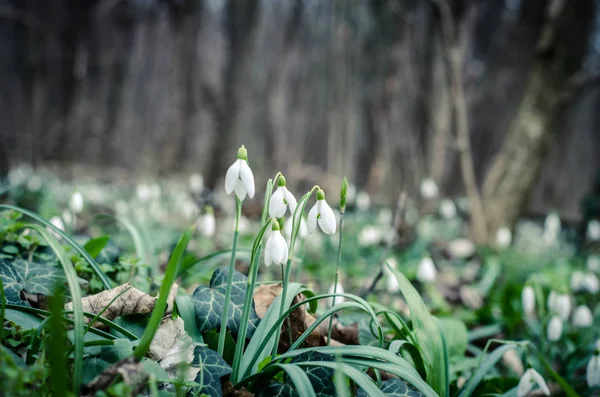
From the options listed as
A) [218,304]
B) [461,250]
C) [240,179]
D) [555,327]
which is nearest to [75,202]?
[218,304]

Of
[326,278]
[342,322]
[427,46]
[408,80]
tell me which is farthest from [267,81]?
[342,322]

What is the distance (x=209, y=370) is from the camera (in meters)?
1.09

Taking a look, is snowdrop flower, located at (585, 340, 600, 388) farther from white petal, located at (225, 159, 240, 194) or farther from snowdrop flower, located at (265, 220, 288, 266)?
white petal, located at (225, 159, 240, 194)

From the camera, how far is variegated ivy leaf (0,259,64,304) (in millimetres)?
1242

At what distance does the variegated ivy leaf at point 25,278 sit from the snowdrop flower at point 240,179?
561mm

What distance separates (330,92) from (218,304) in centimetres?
930

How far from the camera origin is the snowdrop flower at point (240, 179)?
1099mm

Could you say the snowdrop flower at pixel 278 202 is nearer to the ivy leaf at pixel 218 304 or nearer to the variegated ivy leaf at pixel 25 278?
the ivy leaf at pixel 218 304

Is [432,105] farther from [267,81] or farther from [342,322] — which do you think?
[267,81]

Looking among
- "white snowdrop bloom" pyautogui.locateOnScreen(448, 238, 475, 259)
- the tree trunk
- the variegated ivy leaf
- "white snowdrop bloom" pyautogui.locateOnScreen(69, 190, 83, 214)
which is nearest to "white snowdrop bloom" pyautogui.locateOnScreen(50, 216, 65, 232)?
"white snowdrop bloom" pyautogui.locateOnScreen(69, 190, 83, 214)

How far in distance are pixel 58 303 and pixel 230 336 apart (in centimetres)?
68

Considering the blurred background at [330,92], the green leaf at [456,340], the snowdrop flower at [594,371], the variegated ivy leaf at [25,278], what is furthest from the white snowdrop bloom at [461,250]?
the variegated ivy leaf at [25,278]

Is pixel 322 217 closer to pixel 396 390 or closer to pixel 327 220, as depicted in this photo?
pixel 327 220

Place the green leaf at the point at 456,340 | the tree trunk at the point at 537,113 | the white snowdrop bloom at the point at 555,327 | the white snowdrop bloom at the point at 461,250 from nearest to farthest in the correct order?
the green leaf at the point at 456,340
the white snowdrop bloom at the point at 555,327
the white snowdrop bloom at the point at 461,250
the tree trunk at the point at 537,113
